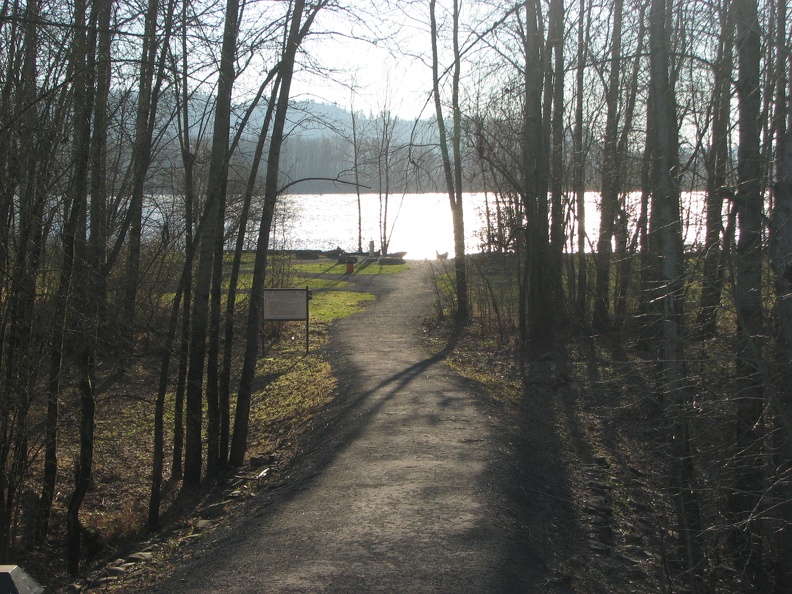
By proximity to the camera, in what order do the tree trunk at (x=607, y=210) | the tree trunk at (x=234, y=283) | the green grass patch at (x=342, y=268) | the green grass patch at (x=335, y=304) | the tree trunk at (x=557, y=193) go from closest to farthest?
the tree trunk at (x=234, y=283), the tree trunk at (x=607, y=210), the tree trunk at (x=557, y=193), the green grass patch at (x=335, y=304), the green grass patch at (x=342, y=268)

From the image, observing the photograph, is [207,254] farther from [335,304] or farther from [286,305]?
[335,304]

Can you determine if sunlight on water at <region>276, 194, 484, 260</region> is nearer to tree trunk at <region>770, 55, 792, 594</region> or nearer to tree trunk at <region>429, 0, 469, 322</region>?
tree trunk at <region>429, 0, 469, 322</region>

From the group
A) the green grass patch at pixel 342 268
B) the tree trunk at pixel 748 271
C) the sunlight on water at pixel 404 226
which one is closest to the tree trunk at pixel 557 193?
the sunlight on water at pixel 404 226

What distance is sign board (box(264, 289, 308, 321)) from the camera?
1580 centimetres

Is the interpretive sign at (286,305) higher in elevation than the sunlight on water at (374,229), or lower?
lower

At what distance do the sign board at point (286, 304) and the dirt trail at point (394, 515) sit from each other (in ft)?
15.0

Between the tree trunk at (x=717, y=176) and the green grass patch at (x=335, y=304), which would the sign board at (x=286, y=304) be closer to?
the green grass patch at (x=335, y=304)

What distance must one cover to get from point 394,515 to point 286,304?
9.72 m

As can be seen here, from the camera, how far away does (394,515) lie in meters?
6.57

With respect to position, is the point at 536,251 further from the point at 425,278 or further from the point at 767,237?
the point at 425,278

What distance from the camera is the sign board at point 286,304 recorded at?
15.8 metres

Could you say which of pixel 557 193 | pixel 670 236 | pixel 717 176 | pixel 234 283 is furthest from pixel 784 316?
pixel 557 193

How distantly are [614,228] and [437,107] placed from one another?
279 inches

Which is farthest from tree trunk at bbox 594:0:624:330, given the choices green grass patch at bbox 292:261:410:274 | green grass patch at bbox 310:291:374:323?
green grass patch at bbox 292:261:410:274
